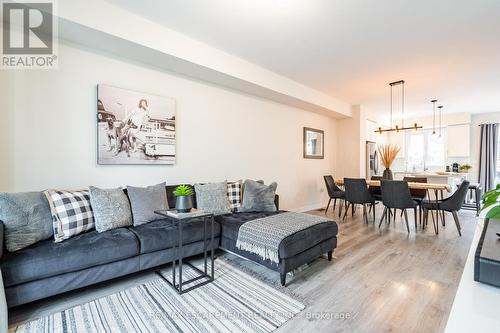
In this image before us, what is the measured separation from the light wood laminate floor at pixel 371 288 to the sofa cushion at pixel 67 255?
1.01 feet

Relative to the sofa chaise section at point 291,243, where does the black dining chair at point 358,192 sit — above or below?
above

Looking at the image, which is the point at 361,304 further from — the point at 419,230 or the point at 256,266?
the point at 419,230

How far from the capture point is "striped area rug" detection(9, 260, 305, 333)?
1.68 m

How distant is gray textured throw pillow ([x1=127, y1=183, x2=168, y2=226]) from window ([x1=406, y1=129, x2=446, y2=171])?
8.22 metres

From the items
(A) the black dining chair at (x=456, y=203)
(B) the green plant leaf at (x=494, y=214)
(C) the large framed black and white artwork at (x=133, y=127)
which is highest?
(C) the large framed black and white artwork at (x=133, y=127)

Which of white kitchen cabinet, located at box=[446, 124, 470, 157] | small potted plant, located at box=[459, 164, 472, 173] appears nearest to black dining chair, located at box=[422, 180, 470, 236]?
small potted plant, located at box=[459, 164, 472, 173]

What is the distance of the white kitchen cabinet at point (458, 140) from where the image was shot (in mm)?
7008

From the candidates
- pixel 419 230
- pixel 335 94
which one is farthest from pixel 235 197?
pixel 335 94

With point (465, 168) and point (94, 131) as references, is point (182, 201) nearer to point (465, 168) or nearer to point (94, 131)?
point (94, 131)

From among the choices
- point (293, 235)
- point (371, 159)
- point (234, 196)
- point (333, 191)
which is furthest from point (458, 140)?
point (293, 235)

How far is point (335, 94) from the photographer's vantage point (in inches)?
212

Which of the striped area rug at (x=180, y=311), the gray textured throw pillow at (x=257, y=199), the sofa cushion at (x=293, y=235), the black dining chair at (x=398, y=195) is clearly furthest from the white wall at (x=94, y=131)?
the black dining chair at (x=398, y=195)

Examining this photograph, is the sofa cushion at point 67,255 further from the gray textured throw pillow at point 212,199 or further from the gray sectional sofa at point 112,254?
the gray textured throw pillow at point 212,199

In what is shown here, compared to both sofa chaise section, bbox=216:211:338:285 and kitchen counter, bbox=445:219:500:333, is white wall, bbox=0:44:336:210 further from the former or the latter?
kitchen counter, bbox=445:219:500:333
